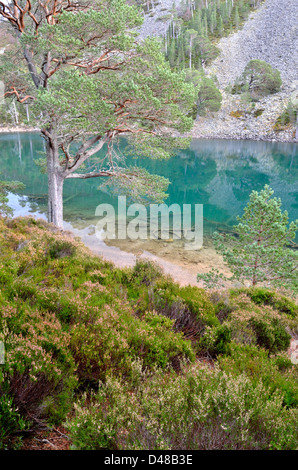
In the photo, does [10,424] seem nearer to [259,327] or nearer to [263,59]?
[259,327]

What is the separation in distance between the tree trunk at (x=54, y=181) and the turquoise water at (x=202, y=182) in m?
3.16

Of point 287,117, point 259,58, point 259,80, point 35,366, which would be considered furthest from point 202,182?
point 259,58

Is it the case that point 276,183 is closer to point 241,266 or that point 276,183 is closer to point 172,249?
point 172,249

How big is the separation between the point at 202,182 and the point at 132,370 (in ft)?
97.3

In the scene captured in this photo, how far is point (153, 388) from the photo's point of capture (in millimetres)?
2600

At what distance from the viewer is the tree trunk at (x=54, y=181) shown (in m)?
11.7

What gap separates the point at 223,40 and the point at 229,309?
10929 cm

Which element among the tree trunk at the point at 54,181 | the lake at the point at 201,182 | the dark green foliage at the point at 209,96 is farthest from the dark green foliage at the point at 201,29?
the tree trunk at the point at 54,181

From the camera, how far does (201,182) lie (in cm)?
3103

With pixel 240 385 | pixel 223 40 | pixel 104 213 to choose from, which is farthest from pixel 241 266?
pixel 223 40

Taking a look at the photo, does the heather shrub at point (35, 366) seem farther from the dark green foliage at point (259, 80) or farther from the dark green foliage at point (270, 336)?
the dark green foliage at point (259, 80)

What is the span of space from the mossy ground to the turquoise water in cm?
1206

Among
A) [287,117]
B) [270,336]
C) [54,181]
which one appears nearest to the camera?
[270,336]
